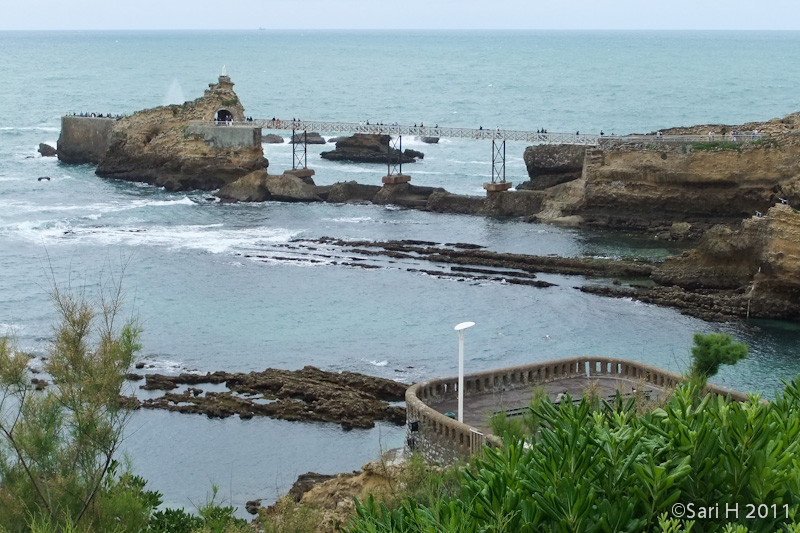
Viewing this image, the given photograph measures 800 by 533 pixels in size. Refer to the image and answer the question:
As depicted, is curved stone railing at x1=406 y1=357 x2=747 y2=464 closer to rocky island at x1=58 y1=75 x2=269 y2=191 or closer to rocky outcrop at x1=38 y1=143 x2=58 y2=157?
rocky island at x1=58 y1=75 x2=269 y2=191

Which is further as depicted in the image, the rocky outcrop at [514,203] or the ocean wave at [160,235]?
the rocky outcrop at [514,203]

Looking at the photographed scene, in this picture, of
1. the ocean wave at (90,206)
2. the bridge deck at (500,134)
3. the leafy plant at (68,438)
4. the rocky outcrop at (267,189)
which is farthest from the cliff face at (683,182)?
the leafy plant at (68,438)

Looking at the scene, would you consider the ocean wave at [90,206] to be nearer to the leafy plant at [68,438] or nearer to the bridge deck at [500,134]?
the bridge deck at [500,134]

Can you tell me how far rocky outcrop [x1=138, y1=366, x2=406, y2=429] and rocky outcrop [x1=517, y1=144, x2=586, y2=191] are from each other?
35429mm

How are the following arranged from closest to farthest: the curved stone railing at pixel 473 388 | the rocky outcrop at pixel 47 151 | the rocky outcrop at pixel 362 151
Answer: the curved stone railing at pixel 473 388, the rocky outcrop at pixel 362 151, the rocky outcrop at pixel 47 151

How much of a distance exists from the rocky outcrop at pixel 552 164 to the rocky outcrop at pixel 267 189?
1384 cm

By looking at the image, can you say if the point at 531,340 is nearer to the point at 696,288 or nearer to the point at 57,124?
the point at 696,288

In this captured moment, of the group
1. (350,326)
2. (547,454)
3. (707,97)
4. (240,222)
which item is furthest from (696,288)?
(707,97)

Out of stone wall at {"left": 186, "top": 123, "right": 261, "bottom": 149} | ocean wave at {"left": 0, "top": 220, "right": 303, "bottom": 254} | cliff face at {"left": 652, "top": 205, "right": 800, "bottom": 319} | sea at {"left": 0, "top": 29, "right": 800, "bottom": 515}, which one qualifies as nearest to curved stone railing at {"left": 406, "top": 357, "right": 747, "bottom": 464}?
sea at {"left": 0, "top": 29, "right": 800, "bottom": 515}

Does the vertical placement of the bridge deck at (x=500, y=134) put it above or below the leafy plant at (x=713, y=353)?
above

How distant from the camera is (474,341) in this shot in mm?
43844

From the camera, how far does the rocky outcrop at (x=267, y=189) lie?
248ft

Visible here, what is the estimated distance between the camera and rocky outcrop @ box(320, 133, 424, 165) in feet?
317

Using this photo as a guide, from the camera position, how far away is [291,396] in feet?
125
